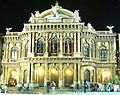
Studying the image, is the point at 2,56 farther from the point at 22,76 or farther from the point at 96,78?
the point at 96,78

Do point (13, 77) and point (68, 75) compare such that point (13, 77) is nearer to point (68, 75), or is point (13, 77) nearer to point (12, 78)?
point (12, 78)

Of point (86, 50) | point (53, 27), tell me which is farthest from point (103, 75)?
point (53, 27)

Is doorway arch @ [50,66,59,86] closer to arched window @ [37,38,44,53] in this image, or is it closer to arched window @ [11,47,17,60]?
arched window @ [37,38,44,53]

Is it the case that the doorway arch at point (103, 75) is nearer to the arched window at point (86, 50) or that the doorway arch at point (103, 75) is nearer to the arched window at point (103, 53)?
the arched window at point (103, 53)

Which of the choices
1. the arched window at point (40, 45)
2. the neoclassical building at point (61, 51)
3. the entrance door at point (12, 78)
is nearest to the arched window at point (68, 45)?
the neoclassical building at point (61, 51)

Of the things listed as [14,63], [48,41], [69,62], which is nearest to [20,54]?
[14,63]

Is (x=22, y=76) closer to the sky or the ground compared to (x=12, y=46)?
closer to the ground

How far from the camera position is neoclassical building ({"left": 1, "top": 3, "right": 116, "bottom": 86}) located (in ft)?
122

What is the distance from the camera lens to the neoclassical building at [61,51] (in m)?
37.2

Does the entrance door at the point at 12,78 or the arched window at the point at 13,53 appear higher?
the arched window at the point at 13,53

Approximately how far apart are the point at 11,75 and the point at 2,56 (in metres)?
3.33

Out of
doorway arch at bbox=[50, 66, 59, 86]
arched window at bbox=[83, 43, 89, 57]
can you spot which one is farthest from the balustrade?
doorway arch at bbox=[50, 66, 59, 86]

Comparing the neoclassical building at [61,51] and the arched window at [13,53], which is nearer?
the neoclassical building at [61,51]

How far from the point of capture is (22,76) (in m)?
39.5
